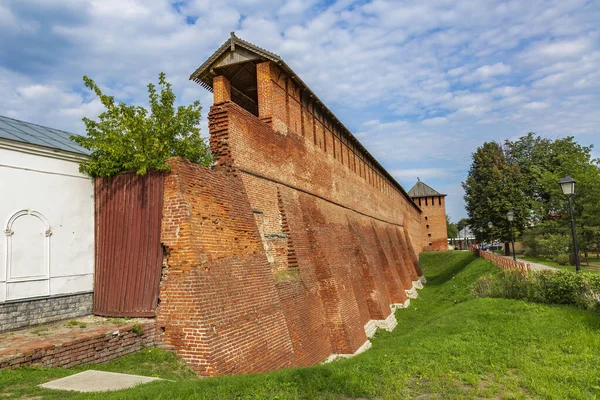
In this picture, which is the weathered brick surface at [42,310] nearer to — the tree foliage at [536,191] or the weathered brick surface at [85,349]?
the weathered brick surface at [85,349]

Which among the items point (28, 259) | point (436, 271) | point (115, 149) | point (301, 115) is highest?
point (301, 115)

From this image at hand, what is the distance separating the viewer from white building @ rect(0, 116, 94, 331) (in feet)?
23.5

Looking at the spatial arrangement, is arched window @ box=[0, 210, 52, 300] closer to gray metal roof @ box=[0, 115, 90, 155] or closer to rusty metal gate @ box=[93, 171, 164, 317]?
rusty metal gate @ box=[93, 171, 164, 317]

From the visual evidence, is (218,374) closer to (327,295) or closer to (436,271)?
(327,295)

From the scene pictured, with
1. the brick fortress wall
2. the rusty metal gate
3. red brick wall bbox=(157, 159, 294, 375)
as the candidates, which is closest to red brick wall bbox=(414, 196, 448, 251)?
the brick fortress wall

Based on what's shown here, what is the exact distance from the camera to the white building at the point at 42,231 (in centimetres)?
716

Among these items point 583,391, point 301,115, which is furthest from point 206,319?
point 301,115

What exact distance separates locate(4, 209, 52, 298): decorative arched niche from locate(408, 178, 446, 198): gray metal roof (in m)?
49.7

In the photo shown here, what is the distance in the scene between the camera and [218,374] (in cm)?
608

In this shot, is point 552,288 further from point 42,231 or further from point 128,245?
point 42,231

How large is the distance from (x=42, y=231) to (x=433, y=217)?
50.1 m

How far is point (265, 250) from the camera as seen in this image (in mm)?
9344

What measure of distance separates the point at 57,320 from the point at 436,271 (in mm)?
32459

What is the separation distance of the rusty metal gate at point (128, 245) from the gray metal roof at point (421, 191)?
48.8 m
